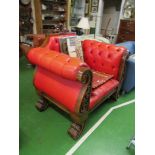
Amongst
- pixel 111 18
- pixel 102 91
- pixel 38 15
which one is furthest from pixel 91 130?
pixel 111 18

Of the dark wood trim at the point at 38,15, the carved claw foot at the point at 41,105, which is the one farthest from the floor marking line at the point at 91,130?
the dark wood trim at the point at 38,15

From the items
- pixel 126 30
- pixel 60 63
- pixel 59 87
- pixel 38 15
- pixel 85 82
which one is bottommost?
pixel 59 87

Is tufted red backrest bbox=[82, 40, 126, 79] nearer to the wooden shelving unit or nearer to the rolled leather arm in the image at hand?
the rolled leather arm

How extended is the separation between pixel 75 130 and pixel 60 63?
720mm

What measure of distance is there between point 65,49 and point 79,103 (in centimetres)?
84

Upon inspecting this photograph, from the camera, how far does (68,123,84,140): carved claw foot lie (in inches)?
62.1

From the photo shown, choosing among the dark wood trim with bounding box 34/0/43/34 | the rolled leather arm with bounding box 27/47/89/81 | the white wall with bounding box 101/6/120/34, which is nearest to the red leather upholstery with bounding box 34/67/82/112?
the rolled leather arm with bounding box 27/47/89/81

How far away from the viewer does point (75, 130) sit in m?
1.60

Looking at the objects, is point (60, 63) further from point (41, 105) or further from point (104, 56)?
point (104, 56)

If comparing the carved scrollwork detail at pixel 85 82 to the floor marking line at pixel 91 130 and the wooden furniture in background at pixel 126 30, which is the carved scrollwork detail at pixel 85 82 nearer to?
the floor marking line at pixel 91 130

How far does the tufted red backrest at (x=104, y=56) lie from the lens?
207 cm

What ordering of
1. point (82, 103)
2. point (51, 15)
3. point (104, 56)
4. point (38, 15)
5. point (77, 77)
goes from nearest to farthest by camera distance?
point (77, 77), point (82, 103), point (104, 56), point (38, 15), point (51, 15)
